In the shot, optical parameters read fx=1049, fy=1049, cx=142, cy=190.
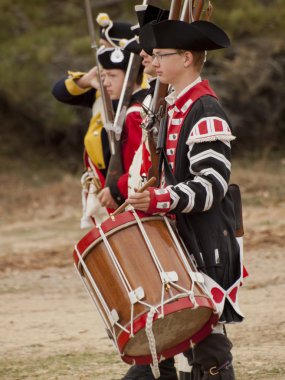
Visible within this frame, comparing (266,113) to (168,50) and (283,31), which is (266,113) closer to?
(283,31)

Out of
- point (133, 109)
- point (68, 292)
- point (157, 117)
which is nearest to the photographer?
point (157, 117)

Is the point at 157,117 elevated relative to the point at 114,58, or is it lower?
elevated

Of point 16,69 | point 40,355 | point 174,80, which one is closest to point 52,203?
point 16,69

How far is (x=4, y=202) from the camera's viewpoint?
522 inches

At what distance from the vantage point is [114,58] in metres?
5.99

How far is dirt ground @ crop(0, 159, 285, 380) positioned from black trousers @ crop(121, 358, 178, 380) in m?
0.38

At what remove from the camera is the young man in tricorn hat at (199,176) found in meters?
4.21

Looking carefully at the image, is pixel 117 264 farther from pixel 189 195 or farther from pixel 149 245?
pixel 189 195

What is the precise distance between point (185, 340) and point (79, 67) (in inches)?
379

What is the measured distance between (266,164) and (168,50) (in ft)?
33.7

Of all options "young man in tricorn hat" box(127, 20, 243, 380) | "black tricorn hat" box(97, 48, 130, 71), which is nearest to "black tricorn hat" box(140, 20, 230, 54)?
"young man in tricorn hat" box(127, 20, 243, 380)

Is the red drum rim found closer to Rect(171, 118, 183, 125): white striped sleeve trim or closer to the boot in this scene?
the boot

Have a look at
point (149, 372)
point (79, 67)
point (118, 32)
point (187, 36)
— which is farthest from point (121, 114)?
point (79, 67)

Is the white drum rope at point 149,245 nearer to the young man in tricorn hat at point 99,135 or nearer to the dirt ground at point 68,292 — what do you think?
the dirt ground at point 68,292
